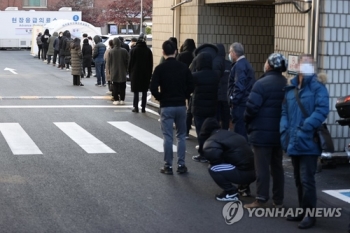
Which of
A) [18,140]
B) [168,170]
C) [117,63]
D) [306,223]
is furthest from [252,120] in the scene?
[117,63]

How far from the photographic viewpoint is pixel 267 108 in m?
8.52

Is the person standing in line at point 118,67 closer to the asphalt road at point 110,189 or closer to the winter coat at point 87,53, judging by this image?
the asphalt road at point 110,189

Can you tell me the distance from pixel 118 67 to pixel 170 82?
28.1 feet

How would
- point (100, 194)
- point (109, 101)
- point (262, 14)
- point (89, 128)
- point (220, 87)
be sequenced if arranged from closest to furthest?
point (100, 194) < point (220, 87) < point (89, 128) < point (262, 14) < point (109, 101)

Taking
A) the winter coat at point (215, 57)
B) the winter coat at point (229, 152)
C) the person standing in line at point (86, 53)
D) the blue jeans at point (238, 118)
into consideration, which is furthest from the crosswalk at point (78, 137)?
the person standing in line at point (86, 53)

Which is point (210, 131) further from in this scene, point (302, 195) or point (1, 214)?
point (1, 214)

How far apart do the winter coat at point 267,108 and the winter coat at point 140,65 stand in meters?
9.07

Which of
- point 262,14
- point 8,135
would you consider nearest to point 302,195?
point 8,135

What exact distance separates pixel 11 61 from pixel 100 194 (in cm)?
3340

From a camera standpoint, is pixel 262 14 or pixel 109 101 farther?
pixel 109 101

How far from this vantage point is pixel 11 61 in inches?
1630

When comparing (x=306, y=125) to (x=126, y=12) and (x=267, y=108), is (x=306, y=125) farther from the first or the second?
(x=126, y=12)

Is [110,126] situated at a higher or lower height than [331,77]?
lower

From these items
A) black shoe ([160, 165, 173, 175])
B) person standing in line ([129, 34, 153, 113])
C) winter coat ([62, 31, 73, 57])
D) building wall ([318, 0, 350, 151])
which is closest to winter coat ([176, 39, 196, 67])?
building wall ([318, 0, 350, 151])
